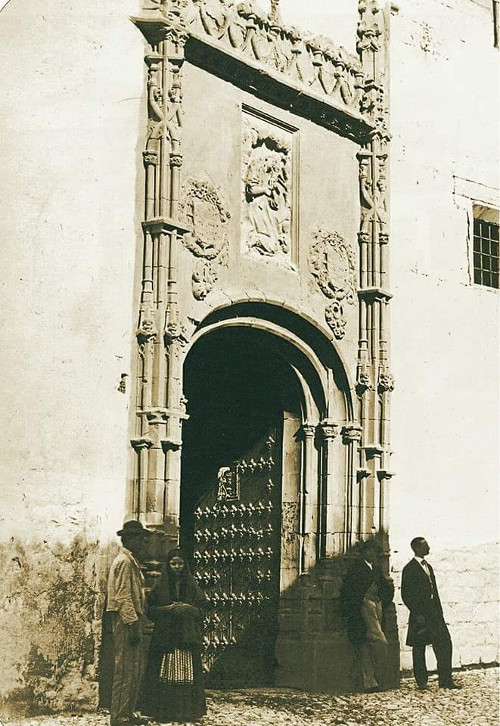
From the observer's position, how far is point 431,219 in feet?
47.2

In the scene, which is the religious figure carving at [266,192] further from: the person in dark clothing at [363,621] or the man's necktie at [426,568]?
the man's necktie at [426,568]

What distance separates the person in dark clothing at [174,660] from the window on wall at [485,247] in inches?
253

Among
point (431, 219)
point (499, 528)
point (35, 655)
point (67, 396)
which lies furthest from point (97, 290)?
point (499, 528)

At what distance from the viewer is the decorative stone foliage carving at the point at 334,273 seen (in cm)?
1284

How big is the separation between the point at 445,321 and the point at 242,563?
365 centimetres

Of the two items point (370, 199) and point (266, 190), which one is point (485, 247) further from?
point (266, 190)

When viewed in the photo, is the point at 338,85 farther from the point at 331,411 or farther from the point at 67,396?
the point at 67,396

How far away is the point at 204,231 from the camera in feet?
38.1

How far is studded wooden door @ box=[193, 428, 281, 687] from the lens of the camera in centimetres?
1261

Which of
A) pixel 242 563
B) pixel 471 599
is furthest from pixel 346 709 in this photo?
pixel 471 599

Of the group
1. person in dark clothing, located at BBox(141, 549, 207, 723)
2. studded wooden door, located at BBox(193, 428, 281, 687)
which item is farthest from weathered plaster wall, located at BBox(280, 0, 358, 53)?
person in dark clothing, located at BBox(141, 549, 207, 723)

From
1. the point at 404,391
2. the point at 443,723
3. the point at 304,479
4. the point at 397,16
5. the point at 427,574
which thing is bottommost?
the point at 443,723

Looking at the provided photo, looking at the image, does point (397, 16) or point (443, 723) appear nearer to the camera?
point (443, 723)

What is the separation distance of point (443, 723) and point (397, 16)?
7.55m
